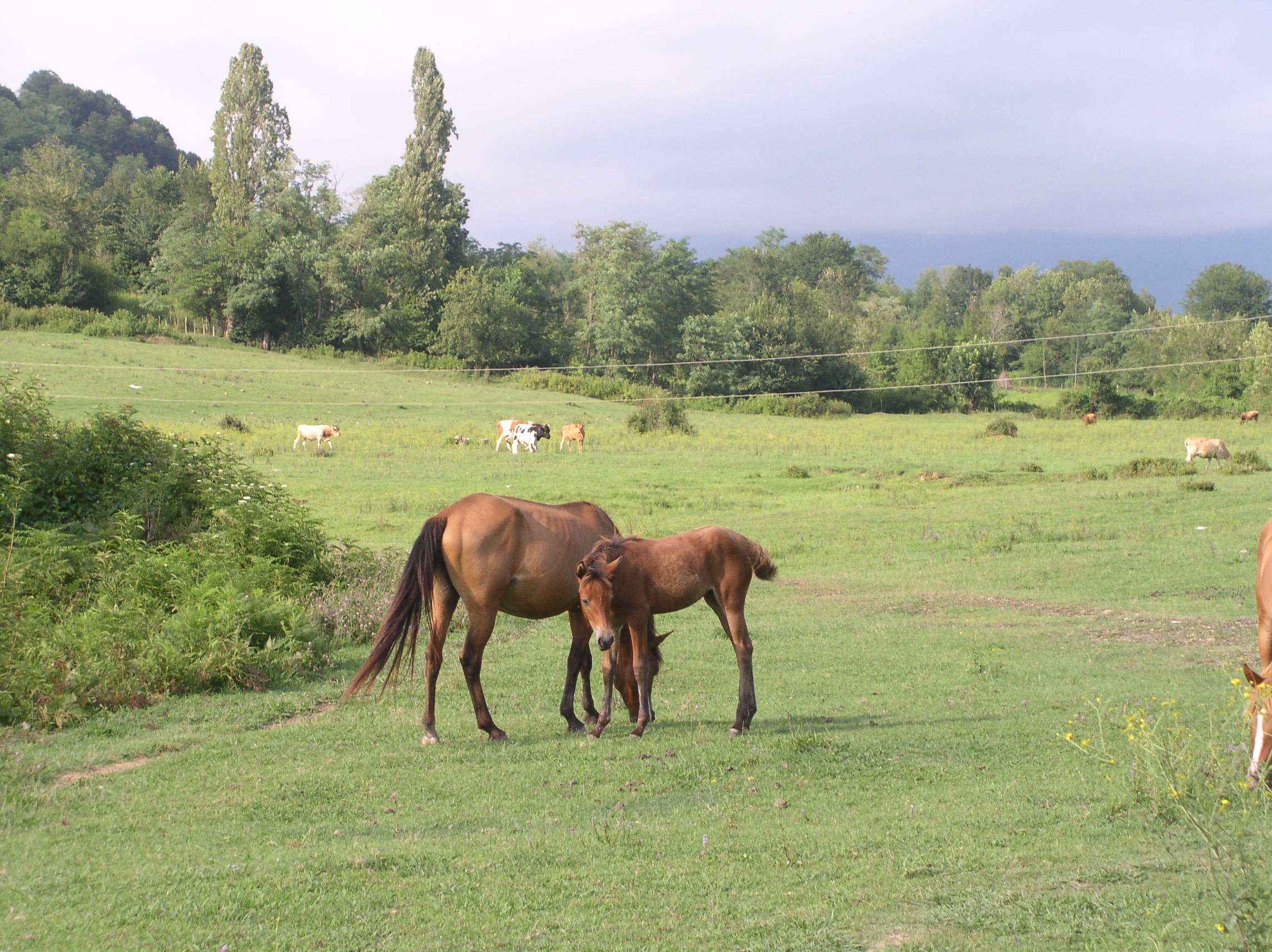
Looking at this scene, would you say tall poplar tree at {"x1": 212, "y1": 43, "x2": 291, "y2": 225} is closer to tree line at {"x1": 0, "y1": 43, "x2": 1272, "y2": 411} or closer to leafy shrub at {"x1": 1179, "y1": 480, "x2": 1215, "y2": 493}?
tree line at {"x1": 0, "y1": 43, "x2": 1272, "y2": 411}

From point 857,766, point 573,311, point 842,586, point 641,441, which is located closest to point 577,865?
point 857,766

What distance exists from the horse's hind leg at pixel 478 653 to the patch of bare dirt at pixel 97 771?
2428 millimetres

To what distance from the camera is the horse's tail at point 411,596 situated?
834cm

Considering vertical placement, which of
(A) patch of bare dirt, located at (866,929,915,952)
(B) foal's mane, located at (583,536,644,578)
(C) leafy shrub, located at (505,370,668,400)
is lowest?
(A) patch of bare dirt, located at (866,929,915,952)

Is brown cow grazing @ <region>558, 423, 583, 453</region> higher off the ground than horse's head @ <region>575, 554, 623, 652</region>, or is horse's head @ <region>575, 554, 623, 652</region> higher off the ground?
horse's head @ <region>575, 554, 623, 652</region>

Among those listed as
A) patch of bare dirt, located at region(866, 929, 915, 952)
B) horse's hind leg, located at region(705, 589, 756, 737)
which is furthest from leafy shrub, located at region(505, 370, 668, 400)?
patch of bare dirt, located at region(866, 929, 915, 952)

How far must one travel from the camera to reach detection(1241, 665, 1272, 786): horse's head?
207 inches

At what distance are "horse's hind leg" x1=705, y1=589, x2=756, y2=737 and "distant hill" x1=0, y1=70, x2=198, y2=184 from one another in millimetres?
133668

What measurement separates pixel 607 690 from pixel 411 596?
5.79 ft

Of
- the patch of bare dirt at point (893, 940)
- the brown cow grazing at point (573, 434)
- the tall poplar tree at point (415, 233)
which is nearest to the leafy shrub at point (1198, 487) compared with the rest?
the brown cow grazing at point (573, 434)

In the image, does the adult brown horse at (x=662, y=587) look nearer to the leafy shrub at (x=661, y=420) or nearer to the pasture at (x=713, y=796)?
the pasture at (x=713, y=796)

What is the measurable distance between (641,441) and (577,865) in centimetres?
3471

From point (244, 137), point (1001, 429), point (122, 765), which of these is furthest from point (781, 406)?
point (122, 765)

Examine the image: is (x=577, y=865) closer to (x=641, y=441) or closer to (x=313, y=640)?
(x=313, y=640)
